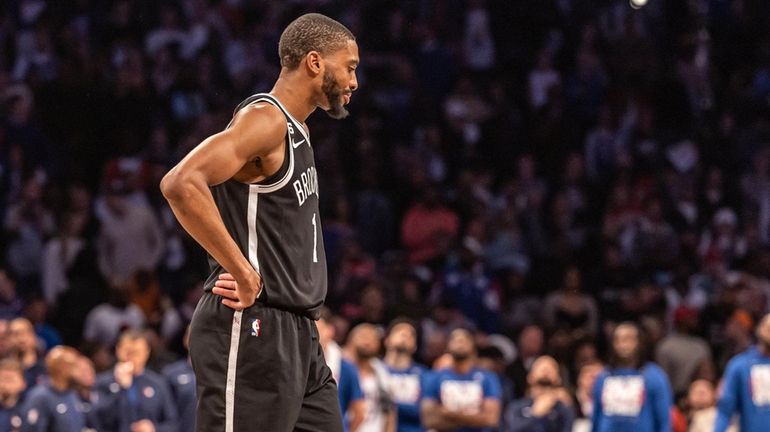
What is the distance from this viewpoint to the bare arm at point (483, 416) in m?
11.4

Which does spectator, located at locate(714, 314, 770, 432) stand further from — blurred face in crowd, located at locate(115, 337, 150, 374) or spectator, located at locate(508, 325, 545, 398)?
blurred face in crowd, located at locate(115, 337, 150, 374)

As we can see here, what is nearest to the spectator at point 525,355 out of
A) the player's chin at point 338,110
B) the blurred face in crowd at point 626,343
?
the blurred face in crowd at point 626,343

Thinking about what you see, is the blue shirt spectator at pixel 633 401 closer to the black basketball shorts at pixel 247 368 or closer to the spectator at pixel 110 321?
the spectator at pixel 110 321

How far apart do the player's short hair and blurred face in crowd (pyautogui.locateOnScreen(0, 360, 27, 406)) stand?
6090 millimetres

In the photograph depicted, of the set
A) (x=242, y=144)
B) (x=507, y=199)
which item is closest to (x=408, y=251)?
(x=507, y=199)

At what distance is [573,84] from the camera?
1559 centimetres

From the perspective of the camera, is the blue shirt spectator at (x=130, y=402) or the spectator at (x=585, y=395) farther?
the spectator at (x=585, y=395)

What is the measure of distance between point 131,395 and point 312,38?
692 centimetres

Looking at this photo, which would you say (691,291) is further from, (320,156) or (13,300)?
(13,300)

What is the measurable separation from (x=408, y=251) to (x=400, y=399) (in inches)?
104

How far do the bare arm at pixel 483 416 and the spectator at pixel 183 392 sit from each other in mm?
2200

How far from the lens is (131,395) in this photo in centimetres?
1080

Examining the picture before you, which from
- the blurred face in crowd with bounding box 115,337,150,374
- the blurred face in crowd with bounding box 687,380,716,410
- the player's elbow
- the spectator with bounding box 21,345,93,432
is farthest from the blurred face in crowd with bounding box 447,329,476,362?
the player's elbow

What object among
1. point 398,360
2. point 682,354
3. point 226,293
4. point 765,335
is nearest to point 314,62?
point 226,293
